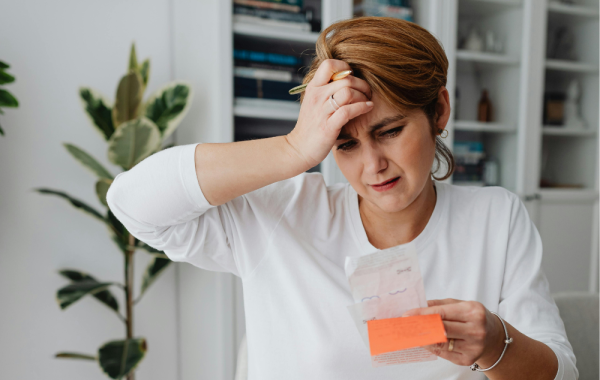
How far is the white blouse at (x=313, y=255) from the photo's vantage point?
867 mm

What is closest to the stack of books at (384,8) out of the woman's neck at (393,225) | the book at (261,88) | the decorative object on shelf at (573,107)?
the book at (261,88)

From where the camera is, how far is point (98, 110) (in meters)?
1.77

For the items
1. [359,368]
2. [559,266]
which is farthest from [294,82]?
[559,266]

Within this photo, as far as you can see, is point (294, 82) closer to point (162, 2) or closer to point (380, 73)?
point (162, 2)

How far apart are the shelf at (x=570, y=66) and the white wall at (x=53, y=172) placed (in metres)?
2.25

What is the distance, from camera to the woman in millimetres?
839

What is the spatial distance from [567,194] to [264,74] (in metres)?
2.02

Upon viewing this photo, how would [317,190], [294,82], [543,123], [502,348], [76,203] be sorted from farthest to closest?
[543,123] → [294,82] → [76,203] → [317,190] → [502,348]

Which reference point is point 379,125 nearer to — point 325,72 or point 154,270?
point 325,72

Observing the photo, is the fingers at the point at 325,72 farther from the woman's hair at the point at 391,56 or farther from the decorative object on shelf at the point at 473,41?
the decorative object on shelf at the point at 473,41

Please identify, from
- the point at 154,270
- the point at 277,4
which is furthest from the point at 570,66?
the point at 154,270

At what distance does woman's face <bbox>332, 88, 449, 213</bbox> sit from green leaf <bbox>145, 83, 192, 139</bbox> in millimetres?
1057

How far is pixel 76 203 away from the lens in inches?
67.9

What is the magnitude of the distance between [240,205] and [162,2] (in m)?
1.59
